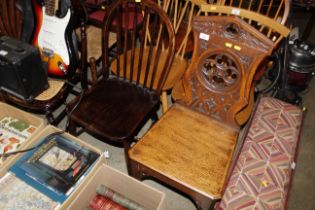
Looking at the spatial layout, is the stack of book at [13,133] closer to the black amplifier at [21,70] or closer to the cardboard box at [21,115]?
the cardboard box at [21,115]

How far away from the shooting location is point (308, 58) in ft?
6.52

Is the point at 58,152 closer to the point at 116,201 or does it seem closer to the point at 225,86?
the point at 116,201

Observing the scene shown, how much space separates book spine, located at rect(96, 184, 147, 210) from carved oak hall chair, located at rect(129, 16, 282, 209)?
14 cm

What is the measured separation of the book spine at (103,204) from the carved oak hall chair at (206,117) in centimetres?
18

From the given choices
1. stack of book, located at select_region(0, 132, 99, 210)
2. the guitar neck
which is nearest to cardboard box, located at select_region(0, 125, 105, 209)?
stack of book, located at select_region(0, 132, 99, 210)

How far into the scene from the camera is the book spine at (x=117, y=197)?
1385 millimetres

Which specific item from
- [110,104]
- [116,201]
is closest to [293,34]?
[110,104]

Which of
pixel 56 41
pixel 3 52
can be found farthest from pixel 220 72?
pixel 3 52

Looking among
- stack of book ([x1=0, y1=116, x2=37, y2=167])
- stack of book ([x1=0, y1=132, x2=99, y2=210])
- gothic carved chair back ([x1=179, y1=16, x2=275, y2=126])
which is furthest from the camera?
stack of book ([x1=0, y1=116, x2=37, y2=167])

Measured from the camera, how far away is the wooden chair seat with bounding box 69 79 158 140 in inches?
54.7

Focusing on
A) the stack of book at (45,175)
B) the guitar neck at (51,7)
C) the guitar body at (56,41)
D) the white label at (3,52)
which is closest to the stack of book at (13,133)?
the stack of book at (45,175)

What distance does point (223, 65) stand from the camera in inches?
52.4

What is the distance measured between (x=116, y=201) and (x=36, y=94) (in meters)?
0.78

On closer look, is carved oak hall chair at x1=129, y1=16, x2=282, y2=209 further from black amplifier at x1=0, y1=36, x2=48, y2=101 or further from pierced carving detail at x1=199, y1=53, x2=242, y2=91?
black amplifier at x1=0, y1=36, x2=48, y2=101
